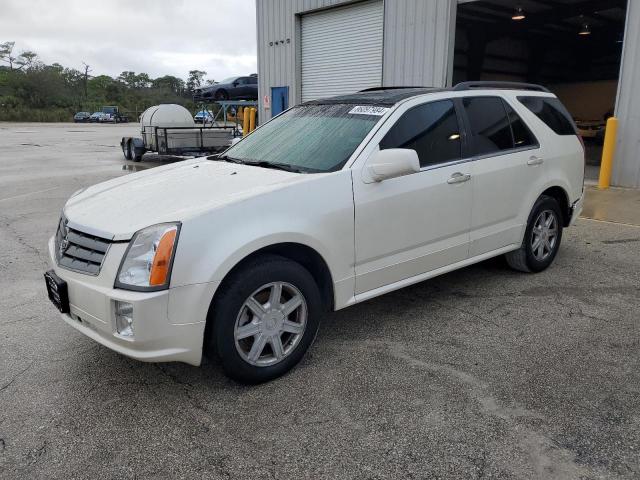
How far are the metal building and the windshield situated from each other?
26.6ft

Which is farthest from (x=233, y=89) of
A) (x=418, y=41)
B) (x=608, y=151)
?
(x=608, y=151)

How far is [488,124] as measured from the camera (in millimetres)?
4648

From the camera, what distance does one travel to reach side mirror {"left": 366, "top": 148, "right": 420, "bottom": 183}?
3529mm

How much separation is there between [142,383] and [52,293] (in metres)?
0.78

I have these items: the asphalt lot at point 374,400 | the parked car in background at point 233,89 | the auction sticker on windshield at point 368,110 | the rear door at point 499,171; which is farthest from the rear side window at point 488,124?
the parked car in background at point 233,89

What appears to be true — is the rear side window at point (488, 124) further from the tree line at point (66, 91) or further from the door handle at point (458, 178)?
the tree line at point (66, 91)

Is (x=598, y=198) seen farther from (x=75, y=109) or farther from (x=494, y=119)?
(x=75, y=109)

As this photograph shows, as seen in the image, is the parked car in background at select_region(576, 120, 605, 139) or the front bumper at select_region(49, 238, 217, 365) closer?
the front bumper at select_region(49, 238, 217, 365)

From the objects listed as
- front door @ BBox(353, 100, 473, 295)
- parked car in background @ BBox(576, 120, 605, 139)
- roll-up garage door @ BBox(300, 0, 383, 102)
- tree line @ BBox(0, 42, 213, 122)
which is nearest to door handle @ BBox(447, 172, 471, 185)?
front door @ BBox(353, 100, 473, 295)

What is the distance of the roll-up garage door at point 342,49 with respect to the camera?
14.7m

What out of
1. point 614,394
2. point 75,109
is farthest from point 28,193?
→ point 75,109

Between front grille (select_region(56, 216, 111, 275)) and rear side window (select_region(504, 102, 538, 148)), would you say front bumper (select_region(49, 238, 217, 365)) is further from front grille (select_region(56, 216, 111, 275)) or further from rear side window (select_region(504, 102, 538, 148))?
rear side window (select_region(504, 102, 538, 148))

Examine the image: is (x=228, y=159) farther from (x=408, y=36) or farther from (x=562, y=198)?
(x=408, y=36)

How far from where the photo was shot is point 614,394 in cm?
315
